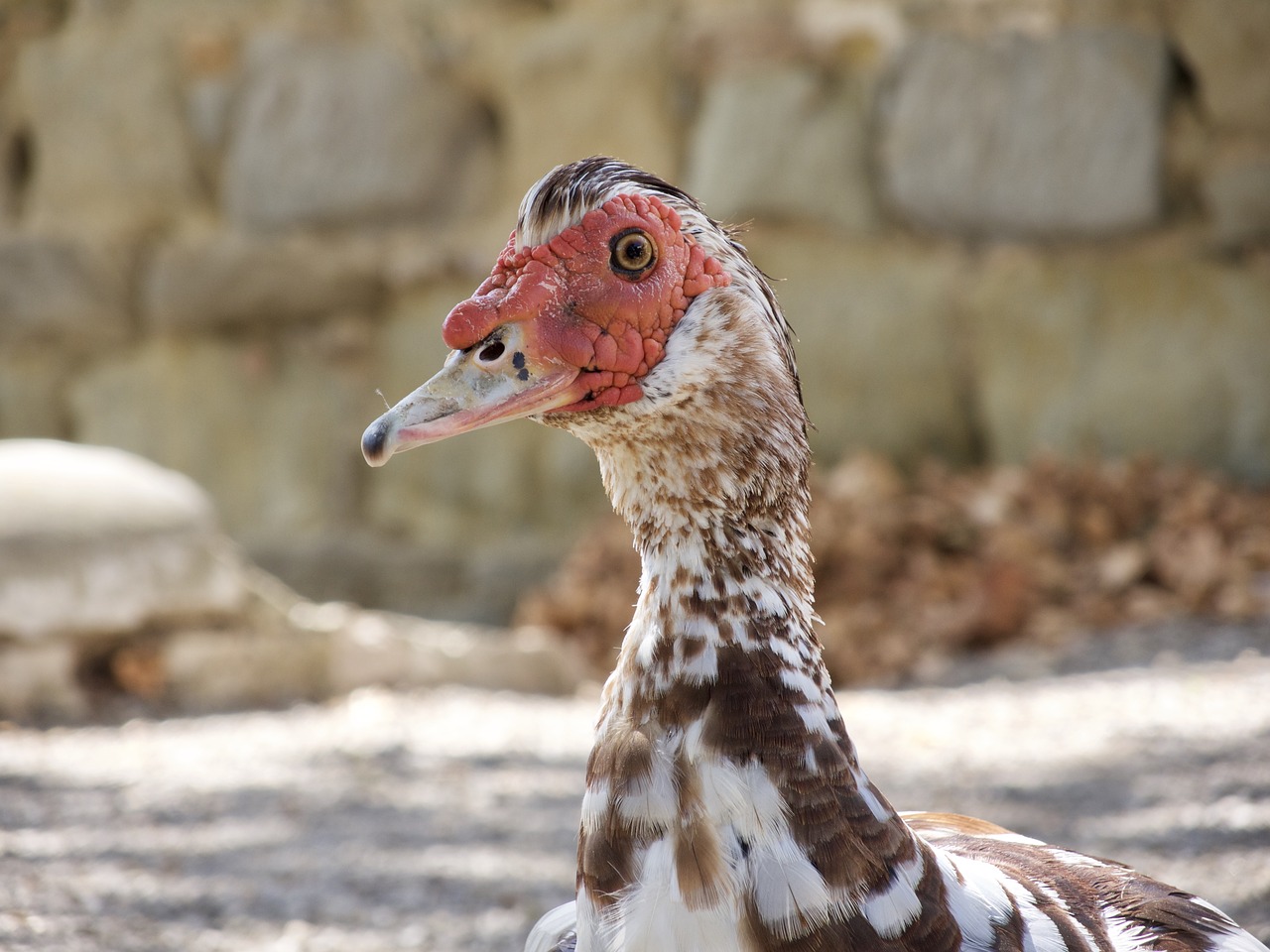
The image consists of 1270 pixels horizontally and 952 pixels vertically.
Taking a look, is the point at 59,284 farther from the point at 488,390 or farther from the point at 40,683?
the point at 488,390

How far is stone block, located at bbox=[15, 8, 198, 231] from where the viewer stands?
15.9ft

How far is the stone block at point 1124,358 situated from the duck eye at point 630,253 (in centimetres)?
308

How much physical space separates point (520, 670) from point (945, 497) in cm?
134

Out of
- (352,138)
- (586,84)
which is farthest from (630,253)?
(352,138)

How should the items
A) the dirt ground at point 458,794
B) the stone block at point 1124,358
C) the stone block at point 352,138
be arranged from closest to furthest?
the dirt ground at point 458,794, the stone block at point 1124,358, the stone block at point 352,138

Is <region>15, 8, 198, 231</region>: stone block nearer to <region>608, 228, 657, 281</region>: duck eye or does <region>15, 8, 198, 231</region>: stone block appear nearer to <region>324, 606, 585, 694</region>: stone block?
<region>324, 606, 585, 694</region>: stone block

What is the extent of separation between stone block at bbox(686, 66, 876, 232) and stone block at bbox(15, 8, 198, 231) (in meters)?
1.89

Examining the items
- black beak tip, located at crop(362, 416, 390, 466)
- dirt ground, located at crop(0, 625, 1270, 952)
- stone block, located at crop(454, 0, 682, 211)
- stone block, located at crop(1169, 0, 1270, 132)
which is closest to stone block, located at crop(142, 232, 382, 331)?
stone block, located at crop(454, 0, 682, 211)

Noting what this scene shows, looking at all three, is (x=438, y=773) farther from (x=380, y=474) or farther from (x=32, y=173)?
(x=32, y=173)

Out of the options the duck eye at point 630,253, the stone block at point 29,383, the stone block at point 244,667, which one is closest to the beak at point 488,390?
the duck eye at point 630,253

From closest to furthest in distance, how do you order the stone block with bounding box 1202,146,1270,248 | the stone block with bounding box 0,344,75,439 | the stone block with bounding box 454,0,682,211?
1. the stone block with bounding box 1202,146,1270,248
2. the stone block with bounding box 454,0,682,211
3. the stone block with bounding box 0,344,75,439

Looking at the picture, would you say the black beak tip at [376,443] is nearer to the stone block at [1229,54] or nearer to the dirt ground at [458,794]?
the dirt ground at [458,794]

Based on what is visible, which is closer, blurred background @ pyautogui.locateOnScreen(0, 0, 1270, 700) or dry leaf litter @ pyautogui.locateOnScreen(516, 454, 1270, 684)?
dry leaf litter @ pyautogui.locateOnScreen(516, 454, 1270, 684)

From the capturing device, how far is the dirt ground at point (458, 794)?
2285 mm
